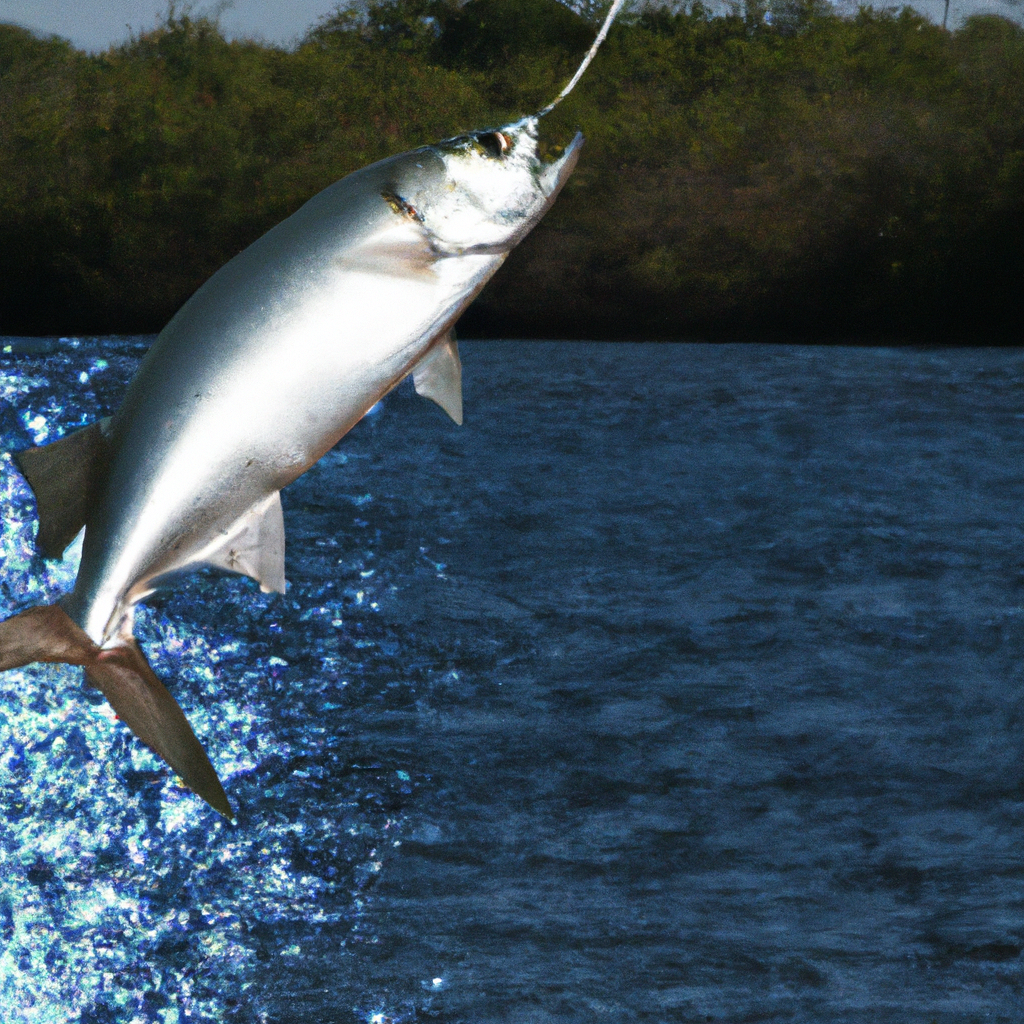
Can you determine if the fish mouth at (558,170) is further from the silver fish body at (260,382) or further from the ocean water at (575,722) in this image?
the ocean water at (575,722)

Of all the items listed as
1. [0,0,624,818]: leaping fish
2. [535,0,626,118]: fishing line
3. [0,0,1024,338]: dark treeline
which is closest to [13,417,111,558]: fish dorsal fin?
→ [0,0,624,818]: leaping fish

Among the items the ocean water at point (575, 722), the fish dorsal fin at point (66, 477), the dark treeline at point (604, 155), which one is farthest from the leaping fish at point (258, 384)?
the dark treeline at point (604, 155)

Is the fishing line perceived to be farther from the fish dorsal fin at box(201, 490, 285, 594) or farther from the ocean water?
the ocean water

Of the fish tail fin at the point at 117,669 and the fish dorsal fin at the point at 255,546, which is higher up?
the fish dorsal fin at the point at 255,546

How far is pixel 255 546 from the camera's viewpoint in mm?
204

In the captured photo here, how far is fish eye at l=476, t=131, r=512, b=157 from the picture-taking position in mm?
196

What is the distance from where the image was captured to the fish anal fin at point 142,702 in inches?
8.2

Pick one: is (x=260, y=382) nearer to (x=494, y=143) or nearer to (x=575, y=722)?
(x=494, y=143)

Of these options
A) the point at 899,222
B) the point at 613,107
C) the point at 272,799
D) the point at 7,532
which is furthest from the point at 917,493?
the point at 7,532

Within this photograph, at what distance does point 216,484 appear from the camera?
0.19 metres

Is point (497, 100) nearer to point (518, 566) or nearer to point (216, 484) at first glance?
point (518, 566)

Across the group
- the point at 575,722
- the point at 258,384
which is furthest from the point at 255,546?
the point at 575,722

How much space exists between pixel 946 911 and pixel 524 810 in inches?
7.4

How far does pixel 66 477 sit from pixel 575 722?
1.18 ft
